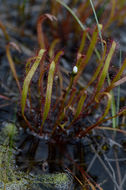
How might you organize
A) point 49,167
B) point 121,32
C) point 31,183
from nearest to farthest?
point 31,183 < point 49,167 < point 121,32

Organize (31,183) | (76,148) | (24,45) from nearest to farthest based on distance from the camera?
(31,183) < (76,148) < (24,45)

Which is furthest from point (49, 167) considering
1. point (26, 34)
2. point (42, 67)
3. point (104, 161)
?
point (26, 34)

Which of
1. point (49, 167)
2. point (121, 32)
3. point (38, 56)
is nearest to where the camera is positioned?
point (38, 56)

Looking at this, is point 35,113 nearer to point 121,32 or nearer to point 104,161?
point 104,161

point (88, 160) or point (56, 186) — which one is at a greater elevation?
point (88, 160)

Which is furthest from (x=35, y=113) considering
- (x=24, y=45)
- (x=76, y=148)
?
(x=24, y=45)

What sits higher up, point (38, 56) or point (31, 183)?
point (38, 56)

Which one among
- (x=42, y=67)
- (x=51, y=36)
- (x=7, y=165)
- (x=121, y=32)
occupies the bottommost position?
(x=7, y=165)

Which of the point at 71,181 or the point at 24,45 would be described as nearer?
the point at 71,181

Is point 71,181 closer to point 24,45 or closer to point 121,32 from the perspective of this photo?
point 24,45
